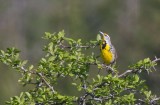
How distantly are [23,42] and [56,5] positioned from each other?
213 cm

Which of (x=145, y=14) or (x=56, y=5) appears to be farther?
(x=56, y=5)

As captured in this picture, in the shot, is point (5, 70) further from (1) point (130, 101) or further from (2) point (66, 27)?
(1) point (130, 101)

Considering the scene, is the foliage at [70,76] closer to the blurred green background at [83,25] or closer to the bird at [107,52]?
the bird at [107,52]

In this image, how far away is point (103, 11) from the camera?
1050 inches

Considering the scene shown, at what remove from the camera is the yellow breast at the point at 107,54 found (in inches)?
302

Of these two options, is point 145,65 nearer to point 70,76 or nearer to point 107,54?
point 70,76

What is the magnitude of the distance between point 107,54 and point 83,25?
16.9 metres

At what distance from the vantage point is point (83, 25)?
2470 centimetres

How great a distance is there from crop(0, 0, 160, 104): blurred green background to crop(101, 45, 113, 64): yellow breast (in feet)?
29.4

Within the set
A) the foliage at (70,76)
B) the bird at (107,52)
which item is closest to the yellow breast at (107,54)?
the bird at (107,52)

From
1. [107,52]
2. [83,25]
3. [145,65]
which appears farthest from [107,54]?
[83,25]

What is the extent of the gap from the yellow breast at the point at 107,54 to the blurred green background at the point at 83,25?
896 centimetres

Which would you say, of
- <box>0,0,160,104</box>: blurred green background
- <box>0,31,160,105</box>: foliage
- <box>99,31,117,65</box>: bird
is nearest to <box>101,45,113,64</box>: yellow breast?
<box>99,31,117,65</box>: bird

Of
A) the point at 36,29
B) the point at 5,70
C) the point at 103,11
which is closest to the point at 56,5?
the point at 36,29
